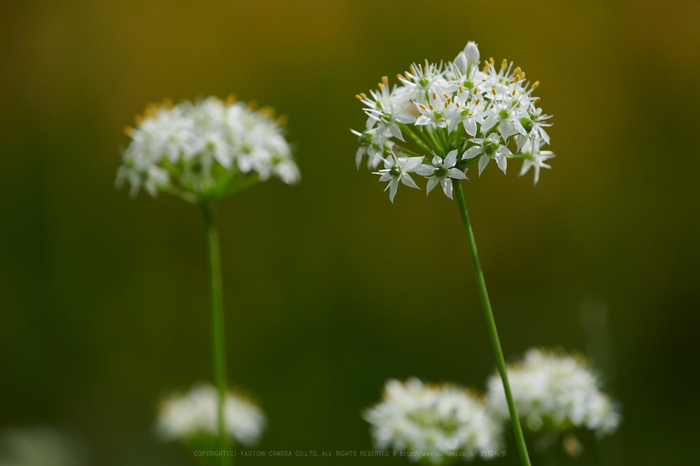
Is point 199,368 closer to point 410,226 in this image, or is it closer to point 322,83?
point 410,226

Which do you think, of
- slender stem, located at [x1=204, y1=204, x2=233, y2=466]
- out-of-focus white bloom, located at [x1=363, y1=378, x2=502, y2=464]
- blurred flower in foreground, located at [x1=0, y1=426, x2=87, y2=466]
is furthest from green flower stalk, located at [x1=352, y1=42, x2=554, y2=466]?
blurred flower in foreground, located at [x1=0, y1=426, x2=87, y2=466]

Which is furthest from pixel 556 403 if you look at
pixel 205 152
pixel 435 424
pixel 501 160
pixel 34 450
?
pixel 34 450

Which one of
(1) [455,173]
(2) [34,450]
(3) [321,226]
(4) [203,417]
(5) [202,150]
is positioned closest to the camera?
(1) [455,173]

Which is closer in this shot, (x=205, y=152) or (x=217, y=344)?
(x=217, y=344)

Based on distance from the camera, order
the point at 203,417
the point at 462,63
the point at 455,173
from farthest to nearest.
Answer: the point at 203,417 < the point at 462,63 < the point at 455,173

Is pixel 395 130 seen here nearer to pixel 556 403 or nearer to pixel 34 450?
pixel 556 403

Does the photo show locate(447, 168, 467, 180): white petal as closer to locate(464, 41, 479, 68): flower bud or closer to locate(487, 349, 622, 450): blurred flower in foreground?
locate(464, 41, 479, 68): flower bud

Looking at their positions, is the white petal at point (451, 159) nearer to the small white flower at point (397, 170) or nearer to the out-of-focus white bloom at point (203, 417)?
the small white flower at point (397, 170)

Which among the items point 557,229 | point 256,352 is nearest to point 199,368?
point 256,352
